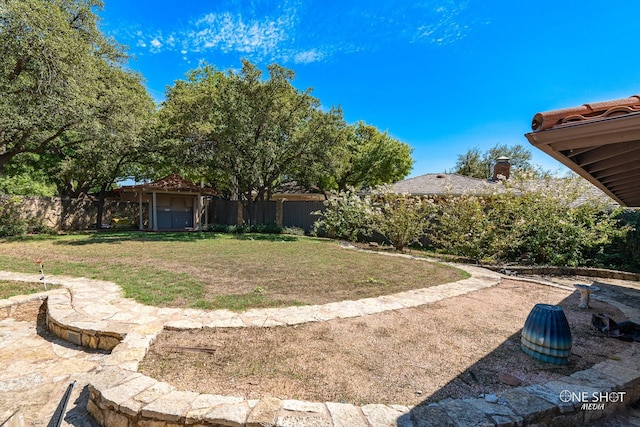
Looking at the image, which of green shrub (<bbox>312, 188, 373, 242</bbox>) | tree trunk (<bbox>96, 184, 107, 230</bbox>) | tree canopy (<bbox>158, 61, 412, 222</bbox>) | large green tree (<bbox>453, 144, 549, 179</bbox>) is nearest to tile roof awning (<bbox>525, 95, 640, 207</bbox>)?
green shrub (<bbox>312, 188, 373, 242</bbox>)

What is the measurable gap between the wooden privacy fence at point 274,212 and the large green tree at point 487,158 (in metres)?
21.1

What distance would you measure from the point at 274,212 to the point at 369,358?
41.8ft

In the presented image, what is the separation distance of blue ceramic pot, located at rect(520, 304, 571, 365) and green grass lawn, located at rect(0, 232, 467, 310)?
2.13 meters

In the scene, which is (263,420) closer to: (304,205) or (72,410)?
(72,410)

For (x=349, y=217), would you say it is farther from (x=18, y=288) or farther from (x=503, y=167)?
(x=18, y=288)

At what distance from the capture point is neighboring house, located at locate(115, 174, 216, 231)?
13.8 meters

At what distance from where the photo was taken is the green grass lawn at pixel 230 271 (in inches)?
168

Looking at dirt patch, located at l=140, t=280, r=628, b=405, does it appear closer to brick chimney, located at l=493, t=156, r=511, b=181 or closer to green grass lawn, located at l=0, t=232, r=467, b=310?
green grass lawn, located at l=0, t=232, r=467, b=310

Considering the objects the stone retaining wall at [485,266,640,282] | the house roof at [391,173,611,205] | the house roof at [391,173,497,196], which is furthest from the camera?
the house roof at [391,173,497,196]

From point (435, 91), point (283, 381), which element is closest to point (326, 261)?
point (283, 381)

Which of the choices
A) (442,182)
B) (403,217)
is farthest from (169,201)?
Result: (442,182)

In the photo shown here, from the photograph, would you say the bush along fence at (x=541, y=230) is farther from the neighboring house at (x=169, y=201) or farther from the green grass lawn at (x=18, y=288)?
the neighboring house at (x=169, y=201)

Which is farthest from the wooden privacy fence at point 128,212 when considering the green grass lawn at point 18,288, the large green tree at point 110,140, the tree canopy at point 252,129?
the green grass lawn at point 18,288

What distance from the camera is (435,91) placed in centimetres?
1236
